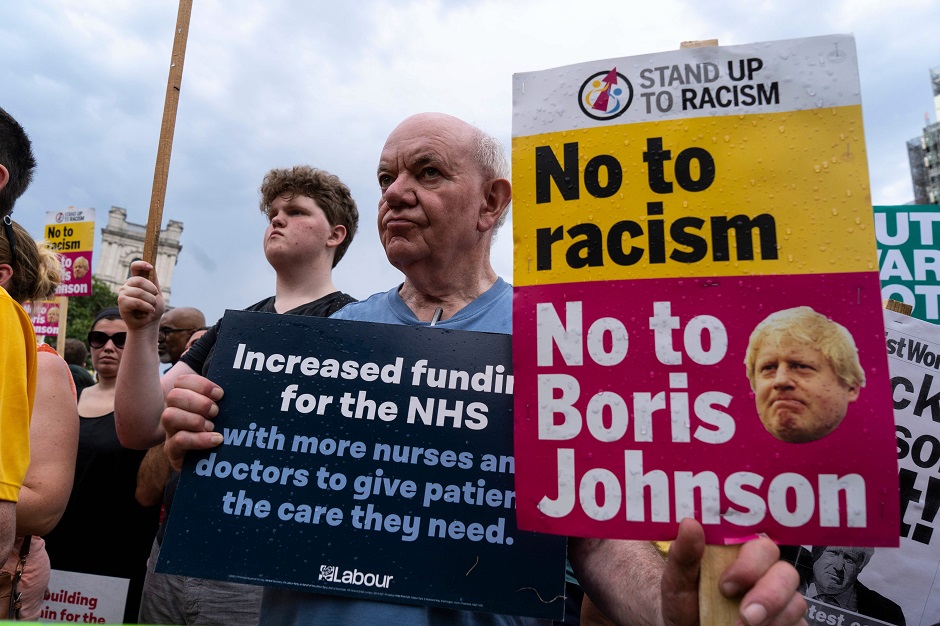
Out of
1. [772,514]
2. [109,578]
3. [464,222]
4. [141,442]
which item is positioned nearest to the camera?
[772,514]

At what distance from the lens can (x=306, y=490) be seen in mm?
1567

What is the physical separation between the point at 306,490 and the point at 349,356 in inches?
13.0

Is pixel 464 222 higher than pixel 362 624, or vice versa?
pixel 464 222

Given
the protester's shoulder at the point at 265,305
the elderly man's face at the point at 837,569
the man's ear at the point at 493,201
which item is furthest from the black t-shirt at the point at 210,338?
the elderly man's face at the point at 837,569

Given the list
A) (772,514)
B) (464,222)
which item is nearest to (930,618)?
(772,514)

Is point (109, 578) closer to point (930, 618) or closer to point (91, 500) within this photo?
point (91, 500)

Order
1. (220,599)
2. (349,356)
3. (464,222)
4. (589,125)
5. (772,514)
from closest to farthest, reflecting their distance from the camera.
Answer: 1. (772,514)
2. (589,125)
3. (349,356)
4. (464,222)
5. (220,599)

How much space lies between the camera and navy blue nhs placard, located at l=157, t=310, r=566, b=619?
150 centimetres

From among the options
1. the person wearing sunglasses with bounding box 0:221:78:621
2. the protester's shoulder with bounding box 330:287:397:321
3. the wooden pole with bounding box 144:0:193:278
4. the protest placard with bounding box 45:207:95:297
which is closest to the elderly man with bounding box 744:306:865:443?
the protester's shoulder with bounding box 330:287:397:321

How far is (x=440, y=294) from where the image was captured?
2033 mm

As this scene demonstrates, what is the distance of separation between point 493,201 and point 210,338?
1.25m

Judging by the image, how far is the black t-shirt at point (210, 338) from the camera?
259cm

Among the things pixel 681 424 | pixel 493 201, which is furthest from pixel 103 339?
pixel 681 424

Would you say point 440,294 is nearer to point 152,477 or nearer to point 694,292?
point 694,292
